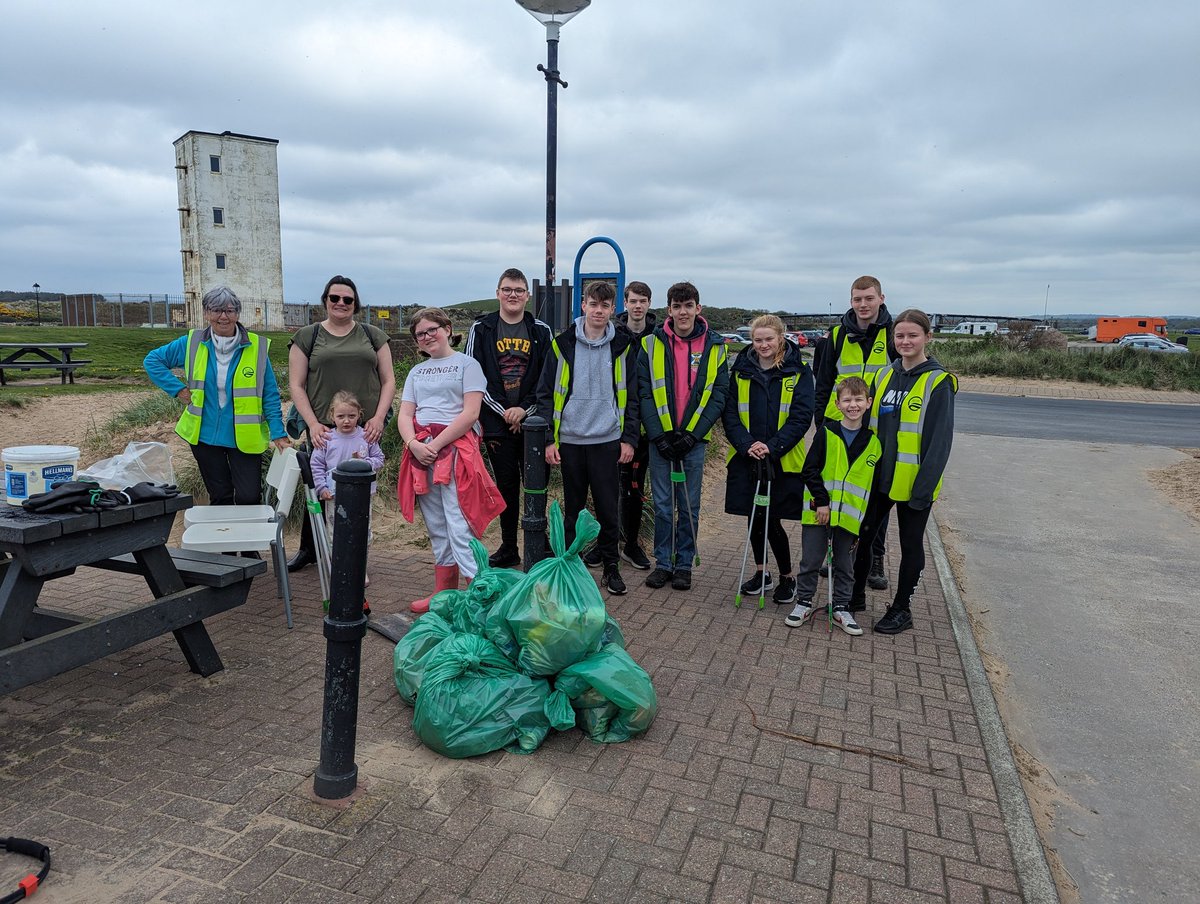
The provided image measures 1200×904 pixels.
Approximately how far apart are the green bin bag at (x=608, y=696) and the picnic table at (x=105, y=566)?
1816 millimetres

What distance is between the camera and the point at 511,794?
3160 millimetres

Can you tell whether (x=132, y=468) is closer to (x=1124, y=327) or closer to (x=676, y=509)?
(x=676, y=509)

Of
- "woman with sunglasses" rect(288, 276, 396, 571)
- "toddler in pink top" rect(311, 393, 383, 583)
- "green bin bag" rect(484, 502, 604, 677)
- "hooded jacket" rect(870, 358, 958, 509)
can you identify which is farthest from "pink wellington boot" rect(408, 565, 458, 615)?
"hooded jacket" rect(870, 358, 958, 509)

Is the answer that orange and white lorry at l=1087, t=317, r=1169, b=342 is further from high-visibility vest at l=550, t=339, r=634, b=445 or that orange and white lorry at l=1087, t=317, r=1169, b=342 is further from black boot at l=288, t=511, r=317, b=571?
black boot at l=288, t=511, r=317, b=571

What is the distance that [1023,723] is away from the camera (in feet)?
13.6

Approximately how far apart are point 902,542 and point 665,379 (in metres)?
1.79

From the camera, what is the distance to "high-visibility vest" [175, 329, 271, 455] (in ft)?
16.7

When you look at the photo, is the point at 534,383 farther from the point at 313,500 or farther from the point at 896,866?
the point at 896,866

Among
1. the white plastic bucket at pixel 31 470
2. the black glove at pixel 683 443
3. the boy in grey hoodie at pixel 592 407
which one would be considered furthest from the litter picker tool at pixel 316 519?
the black glove at pixel 683 443

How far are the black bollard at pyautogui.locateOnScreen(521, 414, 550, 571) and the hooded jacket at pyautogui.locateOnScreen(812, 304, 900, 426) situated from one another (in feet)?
6.67

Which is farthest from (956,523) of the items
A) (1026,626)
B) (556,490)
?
(556,490)

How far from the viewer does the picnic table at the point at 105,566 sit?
336 centimetres

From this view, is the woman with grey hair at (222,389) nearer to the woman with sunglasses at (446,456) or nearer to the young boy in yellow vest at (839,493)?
the woman with sunglasses at (446,456)

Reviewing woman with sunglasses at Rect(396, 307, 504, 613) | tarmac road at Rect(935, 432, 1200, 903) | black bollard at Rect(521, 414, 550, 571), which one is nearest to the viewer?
tarmac road at Rect(935, 432, 1200, 903)
